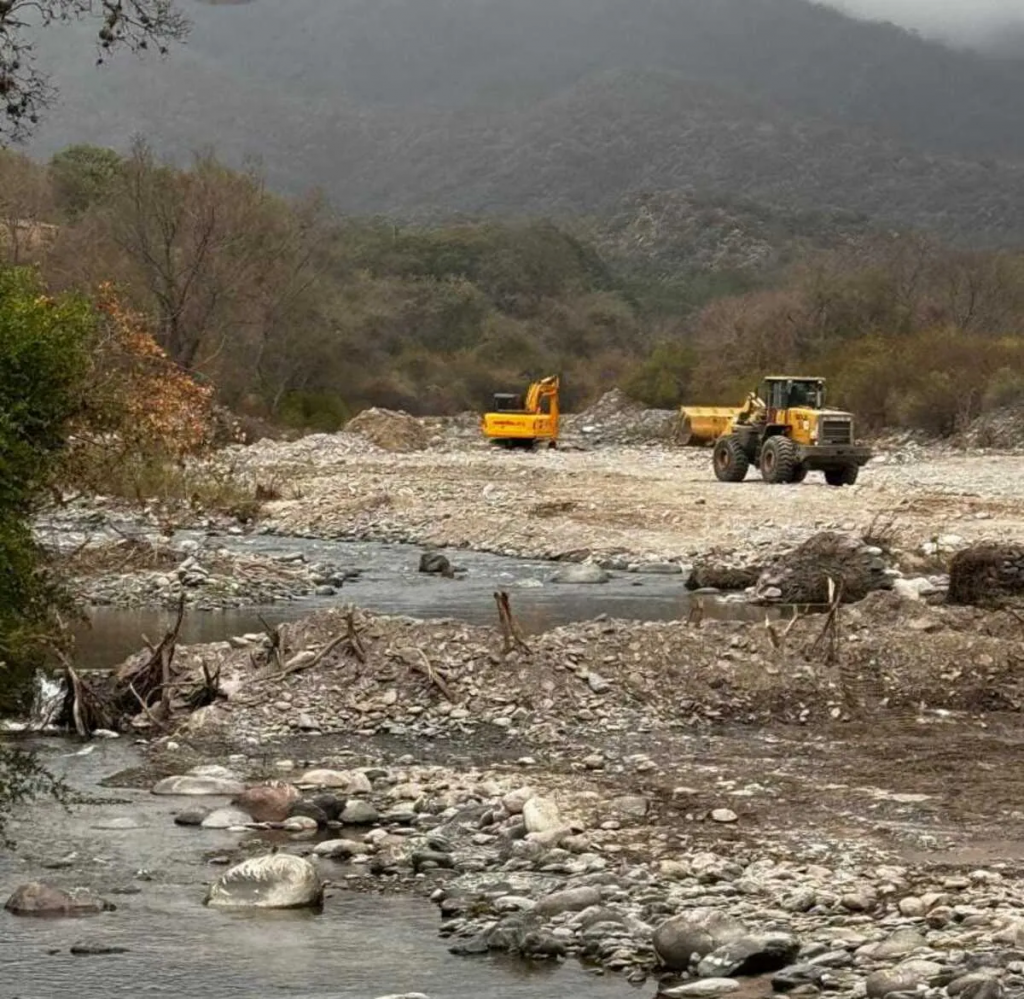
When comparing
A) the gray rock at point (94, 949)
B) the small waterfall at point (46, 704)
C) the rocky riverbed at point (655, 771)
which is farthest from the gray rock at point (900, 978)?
the small waterfall at point (46, 704)

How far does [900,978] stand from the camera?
862 centimetres

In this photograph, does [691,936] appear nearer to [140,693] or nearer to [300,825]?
[300,825]

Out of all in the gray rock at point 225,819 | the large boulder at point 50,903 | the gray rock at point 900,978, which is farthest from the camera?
the gray rock at point 225,819

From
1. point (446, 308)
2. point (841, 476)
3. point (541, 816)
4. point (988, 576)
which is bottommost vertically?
point (541, 816)

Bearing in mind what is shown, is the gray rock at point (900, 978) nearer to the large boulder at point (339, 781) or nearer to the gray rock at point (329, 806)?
the gray rock at point (329, 806)

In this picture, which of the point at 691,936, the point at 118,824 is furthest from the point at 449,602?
the point at 691,936

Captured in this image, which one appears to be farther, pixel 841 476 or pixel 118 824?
pixel 841 476

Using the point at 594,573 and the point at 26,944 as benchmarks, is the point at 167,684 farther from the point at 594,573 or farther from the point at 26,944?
the point at 594,573

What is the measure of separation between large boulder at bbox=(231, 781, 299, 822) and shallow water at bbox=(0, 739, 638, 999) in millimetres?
812

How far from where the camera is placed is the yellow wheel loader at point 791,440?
Result: 37188 millimetres

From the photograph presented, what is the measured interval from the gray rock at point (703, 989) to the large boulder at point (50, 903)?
3.34 m

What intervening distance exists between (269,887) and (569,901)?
1726 millimetres

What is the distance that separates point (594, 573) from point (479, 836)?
15.0 meters

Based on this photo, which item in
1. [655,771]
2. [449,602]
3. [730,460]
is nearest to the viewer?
[655,771]
